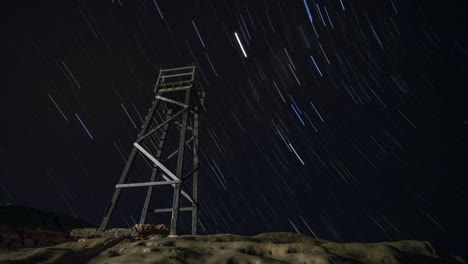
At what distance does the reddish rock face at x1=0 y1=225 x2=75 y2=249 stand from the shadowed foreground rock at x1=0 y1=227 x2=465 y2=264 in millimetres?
6739

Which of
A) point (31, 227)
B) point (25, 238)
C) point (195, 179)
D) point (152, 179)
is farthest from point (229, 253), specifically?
point (31, 227)

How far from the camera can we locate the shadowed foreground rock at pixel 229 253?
11.0ft

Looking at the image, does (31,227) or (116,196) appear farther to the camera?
(31,227)

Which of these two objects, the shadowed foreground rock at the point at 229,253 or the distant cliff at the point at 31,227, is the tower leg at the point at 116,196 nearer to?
the shadowed foreground rock at the point at 229,253

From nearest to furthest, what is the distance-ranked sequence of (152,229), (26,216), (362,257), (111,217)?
(362,257) → (152,229) → (111,217) → (26,216)

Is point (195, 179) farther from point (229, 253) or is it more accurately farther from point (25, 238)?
point (25, 238)

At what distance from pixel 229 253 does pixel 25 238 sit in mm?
10192

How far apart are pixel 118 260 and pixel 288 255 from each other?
228cm

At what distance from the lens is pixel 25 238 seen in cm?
977

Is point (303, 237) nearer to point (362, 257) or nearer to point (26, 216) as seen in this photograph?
point (362, 257)

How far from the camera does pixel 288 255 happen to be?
356 centimetres

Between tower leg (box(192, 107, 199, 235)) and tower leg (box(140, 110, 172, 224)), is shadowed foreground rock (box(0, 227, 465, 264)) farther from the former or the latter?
tower leg (box(140, 110, 172, 224))

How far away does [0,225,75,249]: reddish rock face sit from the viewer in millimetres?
9109

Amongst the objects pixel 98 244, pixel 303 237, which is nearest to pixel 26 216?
pixel 98 244
